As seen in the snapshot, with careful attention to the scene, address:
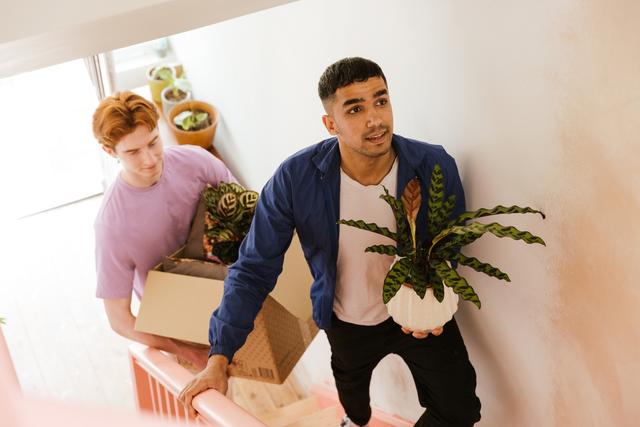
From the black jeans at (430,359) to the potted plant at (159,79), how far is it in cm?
328

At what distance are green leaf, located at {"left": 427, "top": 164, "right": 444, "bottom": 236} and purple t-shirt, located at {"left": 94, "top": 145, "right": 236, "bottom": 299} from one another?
1.24 m

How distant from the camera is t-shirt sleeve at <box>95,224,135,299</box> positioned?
9.76ft

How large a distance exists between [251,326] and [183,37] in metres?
3.30

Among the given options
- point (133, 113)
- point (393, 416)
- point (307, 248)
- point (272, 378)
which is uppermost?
point (133, 113)

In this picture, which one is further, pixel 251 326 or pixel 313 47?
pixel 313 47

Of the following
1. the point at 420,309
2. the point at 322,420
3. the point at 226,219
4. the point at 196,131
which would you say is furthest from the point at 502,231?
the point at 196,131

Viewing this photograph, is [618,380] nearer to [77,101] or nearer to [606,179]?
[606,179]

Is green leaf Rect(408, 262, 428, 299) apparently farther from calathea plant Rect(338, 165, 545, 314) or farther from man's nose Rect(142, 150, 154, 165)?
man's nose Rect(142, 150, 154, 165)

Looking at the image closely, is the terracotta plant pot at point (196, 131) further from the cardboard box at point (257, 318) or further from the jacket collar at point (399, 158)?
the jacket collar at point (399, 158)

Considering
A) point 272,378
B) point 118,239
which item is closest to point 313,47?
point 118,239

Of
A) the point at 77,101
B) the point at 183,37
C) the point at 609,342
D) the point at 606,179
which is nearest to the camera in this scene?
the point at 606,179

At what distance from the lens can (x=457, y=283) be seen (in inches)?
81.6

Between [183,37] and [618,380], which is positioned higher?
[183,37]

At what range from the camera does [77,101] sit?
19.1 feet
